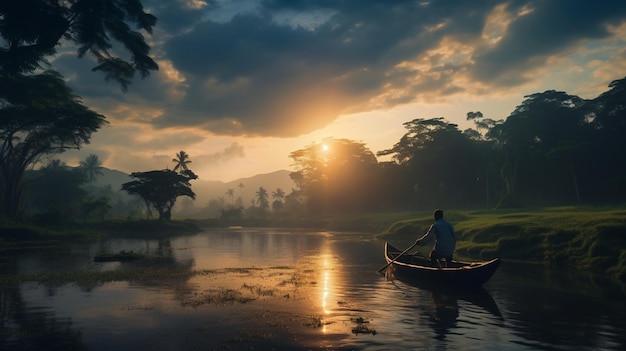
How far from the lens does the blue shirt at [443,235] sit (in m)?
20.1

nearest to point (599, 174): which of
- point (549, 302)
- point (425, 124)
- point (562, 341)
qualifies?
point (425, 124)

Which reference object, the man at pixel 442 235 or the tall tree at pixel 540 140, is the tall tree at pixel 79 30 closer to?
the man at pixel 442 235

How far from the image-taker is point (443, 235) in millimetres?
20188

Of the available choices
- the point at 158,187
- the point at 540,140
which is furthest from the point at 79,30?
the point at 540,140

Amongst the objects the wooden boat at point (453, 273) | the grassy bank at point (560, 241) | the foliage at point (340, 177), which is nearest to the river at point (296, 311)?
the wooden boat at point (453, 273)

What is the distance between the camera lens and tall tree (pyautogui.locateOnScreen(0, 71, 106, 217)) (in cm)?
4944

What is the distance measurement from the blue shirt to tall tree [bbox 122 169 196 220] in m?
72.1

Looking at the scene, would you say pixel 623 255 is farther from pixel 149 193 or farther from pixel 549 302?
pixel 149 193

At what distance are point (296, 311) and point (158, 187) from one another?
254 feet

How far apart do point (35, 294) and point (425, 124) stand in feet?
305

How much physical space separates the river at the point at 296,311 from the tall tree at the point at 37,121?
108 ft

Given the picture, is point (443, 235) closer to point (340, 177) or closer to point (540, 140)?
point (540, 140)

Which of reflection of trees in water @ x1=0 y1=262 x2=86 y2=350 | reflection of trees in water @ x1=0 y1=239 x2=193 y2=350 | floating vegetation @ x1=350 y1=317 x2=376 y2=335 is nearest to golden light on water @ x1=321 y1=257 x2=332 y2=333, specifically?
floating vegetation @ x1=350 y1=317 x2=376 y2=335

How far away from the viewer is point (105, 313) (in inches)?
561
